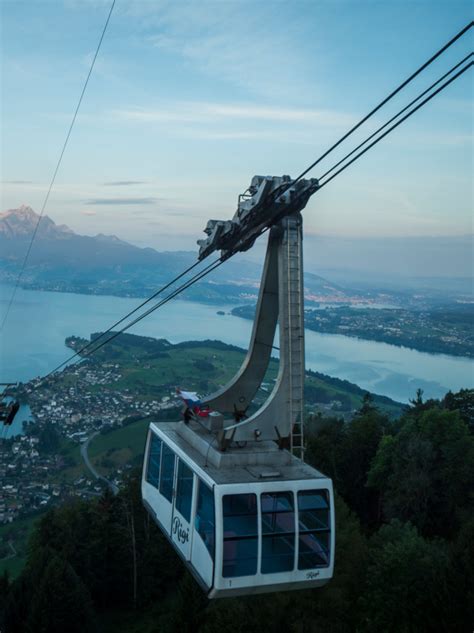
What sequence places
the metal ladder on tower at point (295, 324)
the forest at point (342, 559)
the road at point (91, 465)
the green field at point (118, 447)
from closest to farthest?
the metal ladder on tower at point (295, 324) < the forest at point (342, 559) < the road at point (91, 465) < the green field at point (118, 447)

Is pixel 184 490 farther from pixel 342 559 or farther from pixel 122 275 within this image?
pixel 122 275

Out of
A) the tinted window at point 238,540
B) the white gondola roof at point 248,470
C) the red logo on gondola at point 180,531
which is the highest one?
the white gondola roof at point 248,470

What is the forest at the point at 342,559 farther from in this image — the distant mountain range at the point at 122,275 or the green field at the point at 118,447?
the distant mountain range at the point at 122,275

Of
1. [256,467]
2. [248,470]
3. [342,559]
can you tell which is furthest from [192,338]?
[248,470]

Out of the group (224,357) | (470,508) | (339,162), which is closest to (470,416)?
(470,508)

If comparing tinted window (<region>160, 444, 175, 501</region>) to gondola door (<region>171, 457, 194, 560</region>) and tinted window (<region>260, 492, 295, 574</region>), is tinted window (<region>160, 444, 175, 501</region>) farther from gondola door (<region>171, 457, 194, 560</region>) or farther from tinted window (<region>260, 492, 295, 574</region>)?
tinted window (<region>260, 492, 295, 574</region>)

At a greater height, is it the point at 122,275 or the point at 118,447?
the point at 122,275

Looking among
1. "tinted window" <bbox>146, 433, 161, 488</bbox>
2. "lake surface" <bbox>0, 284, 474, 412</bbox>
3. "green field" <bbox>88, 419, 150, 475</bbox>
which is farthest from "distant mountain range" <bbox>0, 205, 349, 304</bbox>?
"tinted window" <bbox>146, 433, 161, 488</bbox>

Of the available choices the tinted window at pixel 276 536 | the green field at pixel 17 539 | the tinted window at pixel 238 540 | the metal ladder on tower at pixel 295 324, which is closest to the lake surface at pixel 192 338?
the green field at pixel 17 539
